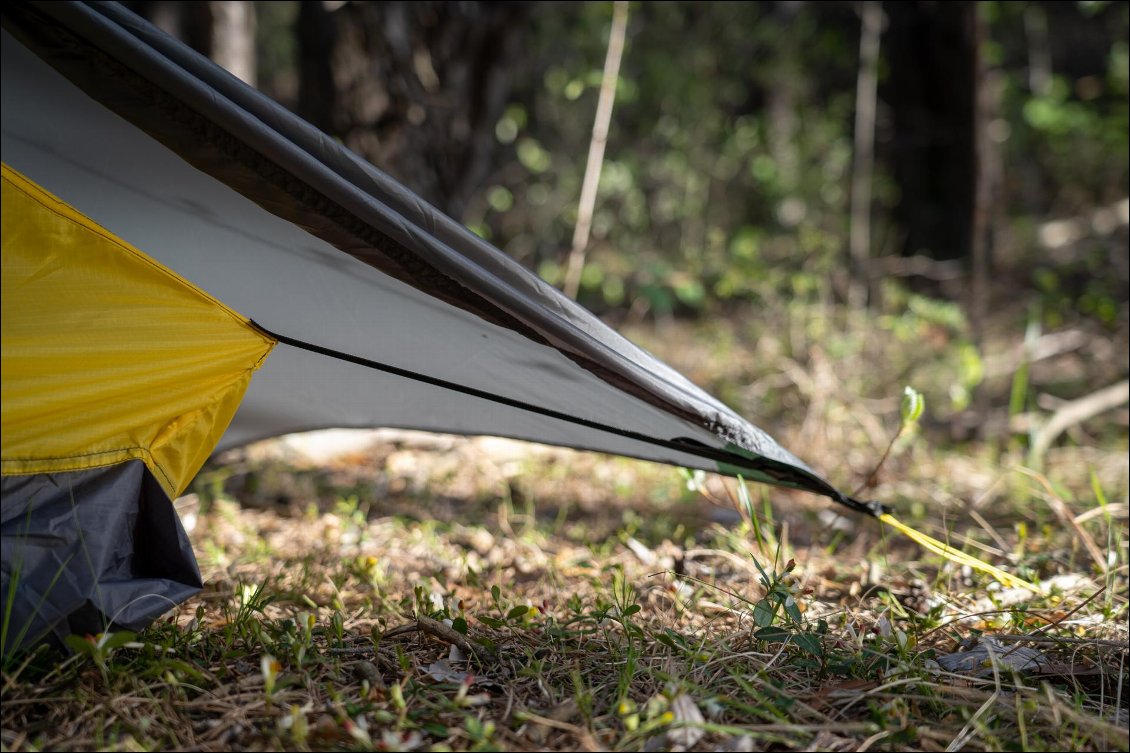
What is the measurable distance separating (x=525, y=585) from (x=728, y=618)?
616 mm

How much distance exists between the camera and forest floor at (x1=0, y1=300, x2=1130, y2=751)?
4.62 ft

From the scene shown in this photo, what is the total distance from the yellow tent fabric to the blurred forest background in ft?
6.12

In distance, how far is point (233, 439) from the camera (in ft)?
8.91

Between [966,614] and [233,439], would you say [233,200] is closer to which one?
[233,439]

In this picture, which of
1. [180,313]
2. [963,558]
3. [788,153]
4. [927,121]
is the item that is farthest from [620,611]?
[788,153]

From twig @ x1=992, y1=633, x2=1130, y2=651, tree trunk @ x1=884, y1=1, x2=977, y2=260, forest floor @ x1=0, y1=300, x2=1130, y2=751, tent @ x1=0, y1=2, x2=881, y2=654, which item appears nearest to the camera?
forest floor @ x1=0, y1=300, x2=1130, y2=751

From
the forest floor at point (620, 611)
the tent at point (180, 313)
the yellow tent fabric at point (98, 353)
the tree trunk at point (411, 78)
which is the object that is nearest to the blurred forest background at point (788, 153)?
the tree trunk at point (411, 78)

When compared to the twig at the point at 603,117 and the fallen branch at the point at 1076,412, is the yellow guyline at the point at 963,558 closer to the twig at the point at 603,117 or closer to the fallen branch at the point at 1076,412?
the fallen branch at the point at 1076,412

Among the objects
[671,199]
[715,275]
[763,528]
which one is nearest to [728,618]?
[763,528]

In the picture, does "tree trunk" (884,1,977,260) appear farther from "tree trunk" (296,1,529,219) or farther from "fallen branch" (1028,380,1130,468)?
"tree trunk" (296,1,529,219)

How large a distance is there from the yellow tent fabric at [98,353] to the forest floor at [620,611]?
38 centimetres

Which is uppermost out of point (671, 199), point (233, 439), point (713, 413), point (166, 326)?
point (671, 199)

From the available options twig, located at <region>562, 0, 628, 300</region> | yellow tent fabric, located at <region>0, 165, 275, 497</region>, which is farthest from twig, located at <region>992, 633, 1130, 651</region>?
twig, located at <region>562, 0, 628, 300</region>

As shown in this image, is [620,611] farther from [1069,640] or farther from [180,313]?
[180,313]
